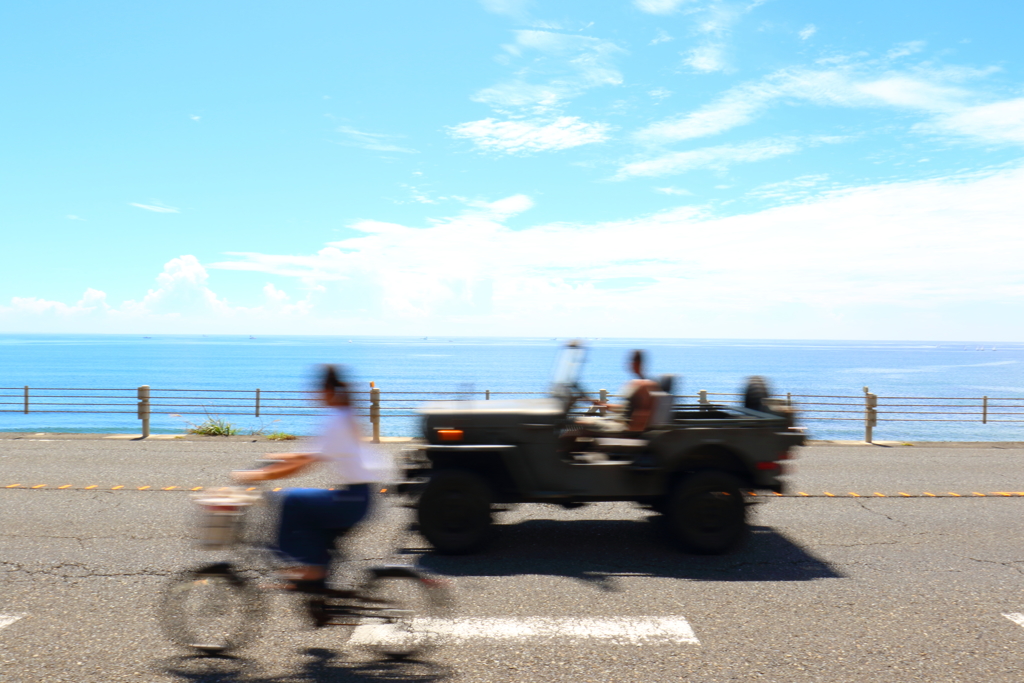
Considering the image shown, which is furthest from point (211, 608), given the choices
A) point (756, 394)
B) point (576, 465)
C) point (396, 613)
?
point (756, 394)

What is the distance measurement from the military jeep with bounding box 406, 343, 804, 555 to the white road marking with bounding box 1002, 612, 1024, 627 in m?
2.04

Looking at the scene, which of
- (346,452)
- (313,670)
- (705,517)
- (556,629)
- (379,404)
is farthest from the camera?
(379,404)

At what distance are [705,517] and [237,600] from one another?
4123 mm

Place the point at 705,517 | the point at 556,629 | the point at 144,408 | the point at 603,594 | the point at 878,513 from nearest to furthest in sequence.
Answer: the point at 556,629
the point at 603,594
the point at 705,517
the point at 878,513
the point at 144,408

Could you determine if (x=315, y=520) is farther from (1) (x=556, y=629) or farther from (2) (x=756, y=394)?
(2) (x=756, y=394)

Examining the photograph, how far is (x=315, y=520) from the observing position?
13.2ft

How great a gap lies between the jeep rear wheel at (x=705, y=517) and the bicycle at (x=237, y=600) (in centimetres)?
284

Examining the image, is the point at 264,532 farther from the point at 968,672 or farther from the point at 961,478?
the point at 961,478

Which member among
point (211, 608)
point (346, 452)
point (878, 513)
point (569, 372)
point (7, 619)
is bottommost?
point (878, 513)

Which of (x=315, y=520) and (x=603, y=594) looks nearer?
(x=315, y=520)

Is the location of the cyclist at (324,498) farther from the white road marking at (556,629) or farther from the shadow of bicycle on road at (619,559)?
the shadow of bicycle on road at (619,559)

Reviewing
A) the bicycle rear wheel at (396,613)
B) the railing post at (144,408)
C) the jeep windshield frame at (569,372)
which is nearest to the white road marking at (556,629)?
the bicycle rear wheel at (396,613)

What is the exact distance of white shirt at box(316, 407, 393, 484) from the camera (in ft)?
13.5

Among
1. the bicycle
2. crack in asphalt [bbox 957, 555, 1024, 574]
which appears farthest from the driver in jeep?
crack in asphalt [bbox 957, 555, 1024, 574]
